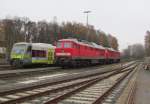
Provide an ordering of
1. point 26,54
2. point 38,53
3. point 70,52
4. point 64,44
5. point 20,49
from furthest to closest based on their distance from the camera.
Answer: point 38,53 < point 64,44 < point 70,52 < point 20,49 < point 26,54

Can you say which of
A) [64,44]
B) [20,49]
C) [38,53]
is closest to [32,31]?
[38,53]

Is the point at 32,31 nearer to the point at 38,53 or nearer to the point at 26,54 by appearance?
the point at 38,53

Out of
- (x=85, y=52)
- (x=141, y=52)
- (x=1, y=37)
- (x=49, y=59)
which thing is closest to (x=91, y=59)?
(x=85, y=52)

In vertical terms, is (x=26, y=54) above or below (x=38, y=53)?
below

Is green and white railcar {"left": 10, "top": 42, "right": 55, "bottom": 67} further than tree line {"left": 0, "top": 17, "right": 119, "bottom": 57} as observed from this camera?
No

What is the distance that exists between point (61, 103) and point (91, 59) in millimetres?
30240

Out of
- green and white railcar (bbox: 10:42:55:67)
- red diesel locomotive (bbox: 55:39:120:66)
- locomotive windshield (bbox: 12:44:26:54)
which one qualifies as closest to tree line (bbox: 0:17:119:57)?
red diesel locomotive (bbox: 55:39:120:66)

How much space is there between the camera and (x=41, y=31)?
291ft

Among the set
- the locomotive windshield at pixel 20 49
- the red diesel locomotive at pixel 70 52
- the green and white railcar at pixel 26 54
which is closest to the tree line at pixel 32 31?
the red diesel locomotive at pixel 70 52

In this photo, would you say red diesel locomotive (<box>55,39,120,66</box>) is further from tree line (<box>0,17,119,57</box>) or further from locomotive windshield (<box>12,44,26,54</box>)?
tree line (<box>0,17,119,57</box>)

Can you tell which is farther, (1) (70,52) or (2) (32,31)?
(2) (32,31)

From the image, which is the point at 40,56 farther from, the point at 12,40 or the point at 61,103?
the point at 12,40

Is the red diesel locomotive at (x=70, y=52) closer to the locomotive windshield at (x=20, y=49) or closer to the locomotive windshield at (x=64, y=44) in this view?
the locomotive windshield at (x=64, y=44)

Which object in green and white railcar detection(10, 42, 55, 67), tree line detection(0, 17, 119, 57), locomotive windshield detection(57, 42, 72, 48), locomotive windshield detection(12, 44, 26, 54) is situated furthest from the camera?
tree line detection(0, 17, 119, 57)
